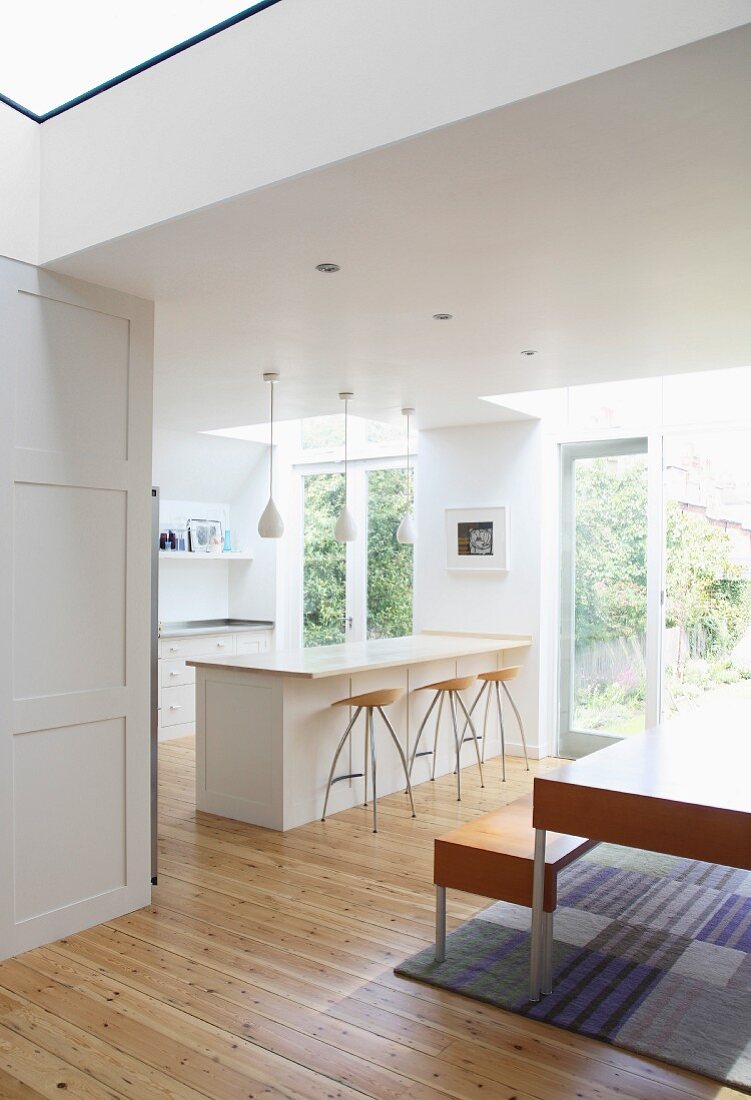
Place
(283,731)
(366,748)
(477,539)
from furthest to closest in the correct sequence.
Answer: (477,539) < (366,748) < (283,731)

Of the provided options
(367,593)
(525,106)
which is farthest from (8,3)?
(367,593)

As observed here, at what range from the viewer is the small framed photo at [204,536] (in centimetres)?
805

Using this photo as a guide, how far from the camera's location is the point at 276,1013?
2.73m

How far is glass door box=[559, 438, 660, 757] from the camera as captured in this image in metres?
5.98

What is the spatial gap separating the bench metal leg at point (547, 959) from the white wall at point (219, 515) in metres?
5.62

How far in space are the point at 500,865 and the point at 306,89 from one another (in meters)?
2.42

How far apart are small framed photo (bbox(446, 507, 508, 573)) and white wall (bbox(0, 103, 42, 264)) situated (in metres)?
4.10

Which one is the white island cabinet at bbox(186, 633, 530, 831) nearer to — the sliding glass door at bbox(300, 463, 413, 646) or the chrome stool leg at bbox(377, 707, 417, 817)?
the chrome stool leg at bbox(377, 707, 417, 817)

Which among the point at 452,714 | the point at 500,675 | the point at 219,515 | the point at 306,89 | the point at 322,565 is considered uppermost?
the point at 306,89

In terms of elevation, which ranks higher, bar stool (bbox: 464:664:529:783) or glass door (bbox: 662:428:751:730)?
glass door (bbox: 662:428:751:730)

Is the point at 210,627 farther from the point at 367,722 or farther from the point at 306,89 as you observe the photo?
the point at 306,89

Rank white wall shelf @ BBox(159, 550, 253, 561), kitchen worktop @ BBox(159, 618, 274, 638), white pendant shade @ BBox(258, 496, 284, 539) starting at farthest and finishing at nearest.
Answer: white wall shelf @ BBox(159, 550, 253, 561)
kitchen worktop @ BBox(159, 618, 274, 638)
white pendant shade @ BBox(258, 496, 284, 539)

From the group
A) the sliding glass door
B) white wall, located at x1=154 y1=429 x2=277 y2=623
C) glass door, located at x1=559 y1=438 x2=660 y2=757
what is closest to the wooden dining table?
glass door, located at x1=559 y1=438 x2=660 y2=757

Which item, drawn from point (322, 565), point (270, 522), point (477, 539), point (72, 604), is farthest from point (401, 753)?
point (322, 565)
